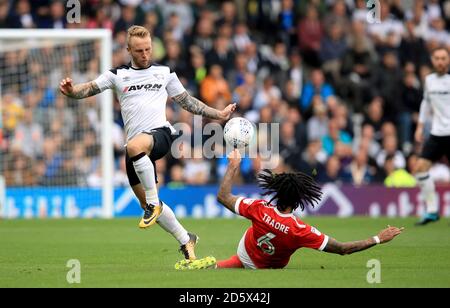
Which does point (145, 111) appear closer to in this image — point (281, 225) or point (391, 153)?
point (281, 225)

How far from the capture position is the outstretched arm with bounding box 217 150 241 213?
33.1ft

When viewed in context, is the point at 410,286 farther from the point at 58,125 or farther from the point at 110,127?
the point at 58,125

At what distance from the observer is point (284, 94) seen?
2391cm

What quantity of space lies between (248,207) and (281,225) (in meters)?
0.43

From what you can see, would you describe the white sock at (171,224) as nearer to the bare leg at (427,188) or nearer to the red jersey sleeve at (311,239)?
the red jersey sleeve at (311,239)

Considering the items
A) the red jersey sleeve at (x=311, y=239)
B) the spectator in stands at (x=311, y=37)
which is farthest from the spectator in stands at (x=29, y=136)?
the red jersey sleeve at (x=311, y=239)

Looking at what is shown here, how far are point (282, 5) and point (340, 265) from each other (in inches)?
605

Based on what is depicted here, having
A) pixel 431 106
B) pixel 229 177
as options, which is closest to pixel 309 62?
pixel 431 106

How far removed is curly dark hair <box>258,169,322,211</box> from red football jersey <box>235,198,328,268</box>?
4.6 inches

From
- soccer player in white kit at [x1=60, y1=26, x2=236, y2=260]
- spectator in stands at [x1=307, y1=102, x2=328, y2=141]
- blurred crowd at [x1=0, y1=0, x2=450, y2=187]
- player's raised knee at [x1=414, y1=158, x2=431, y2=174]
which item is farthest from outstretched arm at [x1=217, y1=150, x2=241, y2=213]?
spectator in stands at [x1=307, y1=102, x2=328, y2=141]

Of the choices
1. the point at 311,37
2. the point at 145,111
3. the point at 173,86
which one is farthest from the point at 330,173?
the point at 145,111

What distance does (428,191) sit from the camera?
672 inches

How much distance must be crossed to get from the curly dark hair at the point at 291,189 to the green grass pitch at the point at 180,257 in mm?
703

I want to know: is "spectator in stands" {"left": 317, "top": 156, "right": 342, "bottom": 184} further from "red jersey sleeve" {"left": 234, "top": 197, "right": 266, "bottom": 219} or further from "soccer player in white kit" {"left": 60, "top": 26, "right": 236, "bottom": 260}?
"red jersey sleeve" {"left": 234, "top": 197, "right": 266, "bottom": 219}
